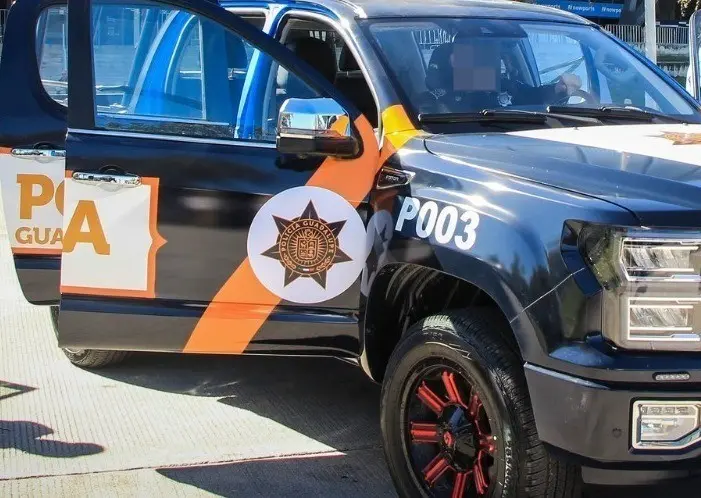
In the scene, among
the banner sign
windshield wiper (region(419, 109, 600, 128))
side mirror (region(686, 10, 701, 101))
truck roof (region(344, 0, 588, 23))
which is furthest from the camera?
the banner sign

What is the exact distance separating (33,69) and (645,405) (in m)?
3.05

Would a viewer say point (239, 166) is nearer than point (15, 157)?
Yes

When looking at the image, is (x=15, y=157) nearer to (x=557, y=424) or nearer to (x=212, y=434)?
(x=212, y=434)

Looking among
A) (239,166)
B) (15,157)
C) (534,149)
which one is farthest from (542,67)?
(15,157)

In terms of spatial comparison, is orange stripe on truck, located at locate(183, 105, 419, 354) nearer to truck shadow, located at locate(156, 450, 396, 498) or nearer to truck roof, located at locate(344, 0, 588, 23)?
Result: truck shadow, located at locate(156, 450, 396, 498)

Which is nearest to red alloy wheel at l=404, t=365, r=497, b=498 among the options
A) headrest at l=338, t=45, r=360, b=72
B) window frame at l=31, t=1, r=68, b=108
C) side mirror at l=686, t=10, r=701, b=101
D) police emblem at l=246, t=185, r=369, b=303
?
police emblem at l=246, t=185, r=369, b=303

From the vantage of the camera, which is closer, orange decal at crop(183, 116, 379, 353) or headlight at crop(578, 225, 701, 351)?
headlight at crop(578, 225, 701, 351)

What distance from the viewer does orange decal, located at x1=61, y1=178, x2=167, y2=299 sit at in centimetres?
387

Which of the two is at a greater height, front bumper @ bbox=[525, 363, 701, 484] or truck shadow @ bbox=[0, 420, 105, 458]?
front bumper @ bbox=[525, 363, 701, 484]

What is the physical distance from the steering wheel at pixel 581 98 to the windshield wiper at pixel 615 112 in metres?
0.06

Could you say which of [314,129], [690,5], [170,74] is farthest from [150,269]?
[690,5]

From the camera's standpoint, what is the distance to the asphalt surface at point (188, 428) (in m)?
3.95

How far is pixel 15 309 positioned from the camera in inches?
262

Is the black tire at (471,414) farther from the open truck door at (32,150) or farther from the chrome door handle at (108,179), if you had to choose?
the open truck door at (32,150)
